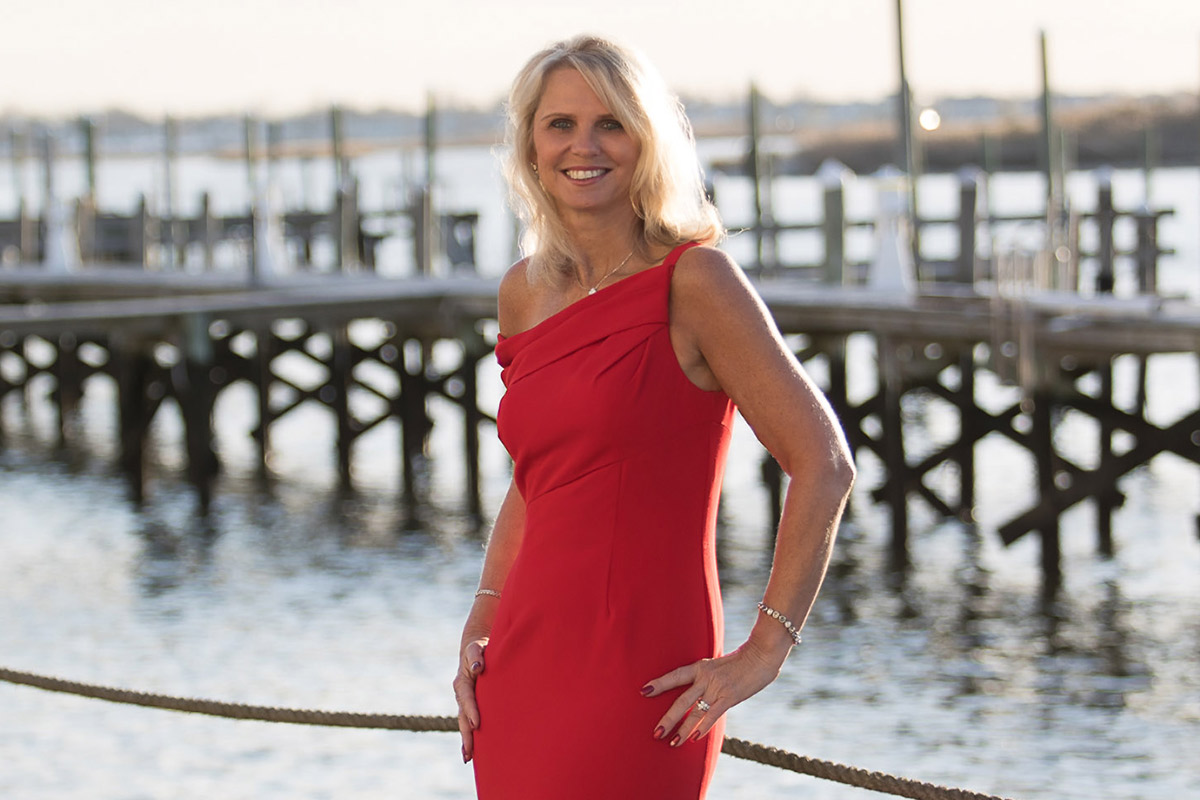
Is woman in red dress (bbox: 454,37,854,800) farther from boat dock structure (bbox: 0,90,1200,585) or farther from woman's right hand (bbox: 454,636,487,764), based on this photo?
boat dock structure (bbox: 0,90,1200,585)

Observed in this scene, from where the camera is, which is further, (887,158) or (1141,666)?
(887,158)

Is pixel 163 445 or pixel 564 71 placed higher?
pixel 564 71

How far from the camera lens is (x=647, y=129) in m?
2.13

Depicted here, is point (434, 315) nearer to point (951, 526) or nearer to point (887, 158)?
point (951, 526)

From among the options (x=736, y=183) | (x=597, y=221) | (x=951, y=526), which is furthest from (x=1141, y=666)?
(x=736, y=183)

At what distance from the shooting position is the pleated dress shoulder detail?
2037mm

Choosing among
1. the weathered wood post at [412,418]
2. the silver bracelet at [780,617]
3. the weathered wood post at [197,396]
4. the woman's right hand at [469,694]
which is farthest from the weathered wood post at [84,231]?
the silver bracelet at [780,617]

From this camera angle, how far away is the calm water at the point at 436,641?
8547 mm

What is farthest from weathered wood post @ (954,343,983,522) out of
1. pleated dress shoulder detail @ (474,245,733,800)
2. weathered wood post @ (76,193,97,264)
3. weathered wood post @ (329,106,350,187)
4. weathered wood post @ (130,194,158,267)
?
weathered wood post @ (329,106,350,187)

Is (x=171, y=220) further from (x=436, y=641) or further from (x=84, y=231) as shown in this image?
(x=436, y=641)

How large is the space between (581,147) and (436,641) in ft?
30.1

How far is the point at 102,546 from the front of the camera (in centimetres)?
1411

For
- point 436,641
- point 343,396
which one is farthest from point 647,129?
point 343,396

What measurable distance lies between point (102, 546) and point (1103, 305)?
7901 millimetres
